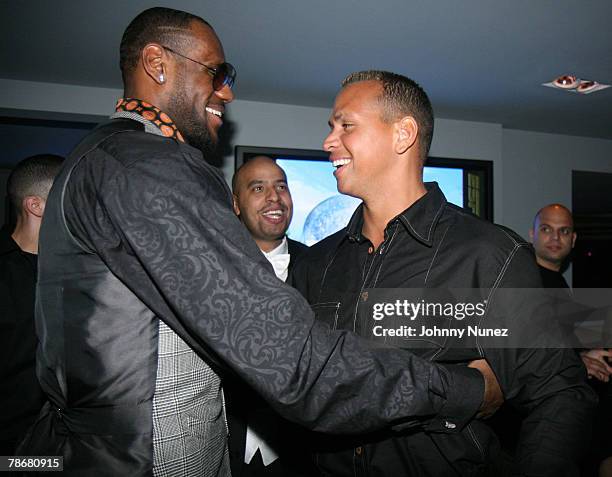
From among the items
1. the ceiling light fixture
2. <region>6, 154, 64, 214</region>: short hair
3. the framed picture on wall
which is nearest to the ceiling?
the ceiling light fixture

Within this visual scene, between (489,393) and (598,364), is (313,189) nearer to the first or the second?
(598,364)

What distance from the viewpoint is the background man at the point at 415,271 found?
1274 millimetres

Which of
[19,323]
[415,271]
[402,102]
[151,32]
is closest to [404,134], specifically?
[402,102]

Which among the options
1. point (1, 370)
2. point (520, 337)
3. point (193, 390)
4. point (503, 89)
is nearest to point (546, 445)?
point (520, 337)

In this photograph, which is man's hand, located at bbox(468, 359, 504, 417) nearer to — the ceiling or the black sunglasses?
the black sunglasses

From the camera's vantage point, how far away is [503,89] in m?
4.47

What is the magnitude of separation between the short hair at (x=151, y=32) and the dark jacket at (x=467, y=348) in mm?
938

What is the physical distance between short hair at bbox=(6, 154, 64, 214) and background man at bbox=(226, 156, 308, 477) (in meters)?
1.23

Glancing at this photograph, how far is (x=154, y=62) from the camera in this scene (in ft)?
4.55

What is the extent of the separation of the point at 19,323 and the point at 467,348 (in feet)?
7.36

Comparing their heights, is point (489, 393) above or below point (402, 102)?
below

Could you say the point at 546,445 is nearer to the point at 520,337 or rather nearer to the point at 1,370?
the point at 520,337

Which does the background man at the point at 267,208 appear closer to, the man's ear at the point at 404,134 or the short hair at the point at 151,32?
the man's ear at the point at 404,134

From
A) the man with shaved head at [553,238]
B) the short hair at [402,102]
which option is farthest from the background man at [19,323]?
the man with shaved head at [553,238]
